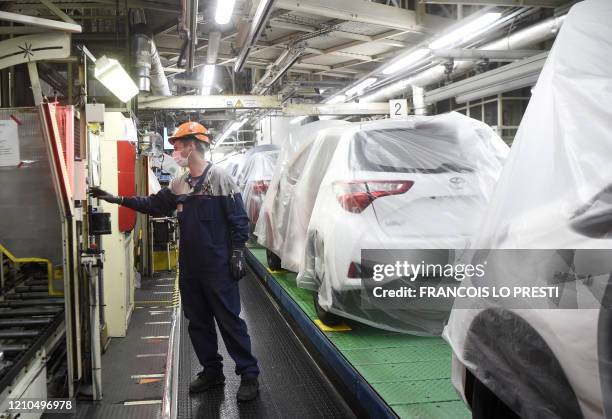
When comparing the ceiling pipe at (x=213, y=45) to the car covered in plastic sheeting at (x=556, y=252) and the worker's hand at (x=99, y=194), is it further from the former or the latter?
the car covered in plastic sheeting at (x=556, y=252)

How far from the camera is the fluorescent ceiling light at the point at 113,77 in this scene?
3.72 meters

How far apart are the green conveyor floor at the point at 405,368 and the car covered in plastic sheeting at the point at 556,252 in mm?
865

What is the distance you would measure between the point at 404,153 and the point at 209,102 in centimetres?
622

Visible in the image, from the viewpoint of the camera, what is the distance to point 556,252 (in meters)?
1.36

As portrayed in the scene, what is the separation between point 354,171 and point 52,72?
4.73 metres

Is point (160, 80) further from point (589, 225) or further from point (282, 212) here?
point (589, 225)

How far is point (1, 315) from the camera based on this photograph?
3.52m

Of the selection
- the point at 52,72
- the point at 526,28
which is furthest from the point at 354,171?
the point at 52,72

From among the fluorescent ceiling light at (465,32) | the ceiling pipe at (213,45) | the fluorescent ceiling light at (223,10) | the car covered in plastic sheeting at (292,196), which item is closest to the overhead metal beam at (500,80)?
the fluorescent ceiling light at (465,32)

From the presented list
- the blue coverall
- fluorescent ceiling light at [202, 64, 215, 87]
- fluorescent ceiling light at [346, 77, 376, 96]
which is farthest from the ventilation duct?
fluorescent ceiling light at [346, 77, 376, 96]

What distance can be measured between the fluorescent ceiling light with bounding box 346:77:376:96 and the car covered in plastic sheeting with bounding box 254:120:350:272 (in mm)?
4062

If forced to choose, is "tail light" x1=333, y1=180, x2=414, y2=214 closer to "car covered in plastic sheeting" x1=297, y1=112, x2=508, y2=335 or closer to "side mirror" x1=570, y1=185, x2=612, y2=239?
"car covered in plastic sheeting" x1=297, y1=112, x2=508, y2=335

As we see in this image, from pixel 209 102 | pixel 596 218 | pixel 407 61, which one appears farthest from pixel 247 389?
pixel 209 102

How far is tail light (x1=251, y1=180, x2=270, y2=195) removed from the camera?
7.74 meters
